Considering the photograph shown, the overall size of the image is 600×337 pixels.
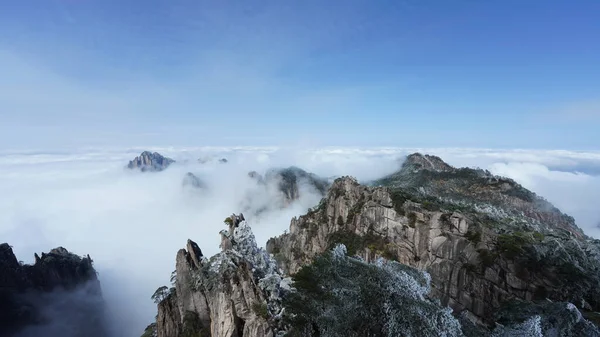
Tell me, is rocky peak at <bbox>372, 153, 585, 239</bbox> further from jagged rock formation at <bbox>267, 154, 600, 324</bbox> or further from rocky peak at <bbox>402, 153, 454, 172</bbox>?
rocky peak at <bbox>402, 153, 454, 172</bbox>

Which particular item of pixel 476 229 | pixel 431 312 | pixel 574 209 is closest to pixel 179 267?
pixel 431 312

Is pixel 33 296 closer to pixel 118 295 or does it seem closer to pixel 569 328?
pixel 118 295

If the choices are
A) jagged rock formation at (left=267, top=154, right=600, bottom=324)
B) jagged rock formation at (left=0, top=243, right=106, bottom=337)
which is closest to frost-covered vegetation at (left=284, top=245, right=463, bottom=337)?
jagged rock formation at (left=267, top=154, right=600, bottom=324)

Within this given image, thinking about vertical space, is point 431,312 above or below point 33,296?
above

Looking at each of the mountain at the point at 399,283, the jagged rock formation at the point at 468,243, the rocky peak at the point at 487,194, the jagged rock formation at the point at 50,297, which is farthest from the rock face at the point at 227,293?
the jagged rock formation at the point at 50,297

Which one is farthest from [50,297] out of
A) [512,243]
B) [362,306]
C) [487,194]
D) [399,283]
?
[487,194]

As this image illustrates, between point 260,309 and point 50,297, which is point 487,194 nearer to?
point 260,309

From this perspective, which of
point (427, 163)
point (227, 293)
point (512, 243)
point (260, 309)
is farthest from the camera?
point (427, 163)
